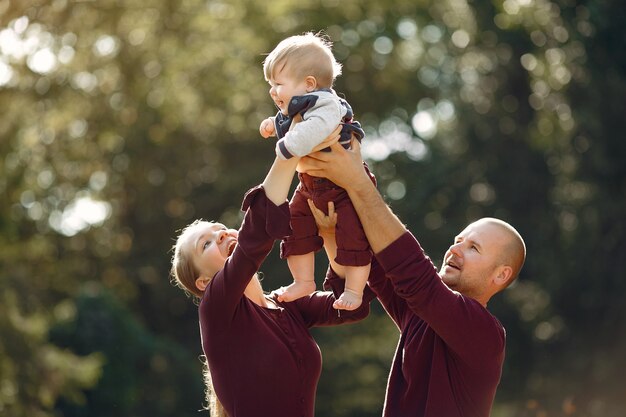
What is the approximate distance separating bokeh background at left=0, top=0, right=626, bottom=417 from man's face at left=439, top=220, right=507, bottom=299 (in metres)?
15.3

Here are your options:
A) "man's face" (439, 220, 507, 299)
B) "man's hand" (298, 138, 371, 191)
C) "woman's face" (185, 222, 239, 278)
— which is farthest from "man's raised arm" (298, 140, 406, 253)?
"woman's face" (185, 222, 239, 278)

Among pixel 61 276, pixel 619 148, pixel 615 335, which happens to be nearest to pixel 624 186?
pixel 619 148

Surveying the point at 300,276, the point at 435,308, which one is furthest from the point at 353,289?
the point at 435,308

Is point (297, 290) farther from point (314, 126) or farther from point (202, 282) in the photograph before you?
point (314, 126)

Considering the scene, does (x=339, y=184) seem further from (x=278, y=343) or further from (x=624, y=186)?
(x=624, y=186)

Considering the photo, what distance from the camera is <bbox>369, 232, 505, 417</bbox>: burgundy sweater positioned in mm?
4207

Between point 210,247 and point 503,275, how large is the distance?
109cm

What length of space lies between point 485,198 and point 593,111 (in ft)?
9.91

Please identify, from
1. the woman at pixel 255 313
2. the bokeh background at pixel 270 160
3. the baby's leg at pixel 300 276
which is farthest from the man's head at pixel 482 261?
the bokeh background at pixel 270 160

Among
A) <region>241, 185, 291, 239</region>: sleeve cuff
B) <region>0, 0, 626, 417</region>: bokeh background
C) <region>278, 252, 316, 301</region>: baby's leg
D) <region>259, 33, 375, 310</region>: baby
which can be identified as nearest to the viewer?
<region>241, 185, 291, 239</region>: sleeve cuff

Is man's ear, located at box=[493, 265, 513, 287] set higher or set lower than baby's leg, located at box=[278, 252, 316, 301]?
lower

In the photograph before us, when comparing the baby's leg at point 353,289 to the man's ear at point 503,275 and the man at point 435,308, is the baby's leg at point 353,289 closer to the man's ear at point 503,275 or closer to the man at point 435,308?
the man at point 435,308

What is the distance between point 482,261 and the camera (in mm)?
4629

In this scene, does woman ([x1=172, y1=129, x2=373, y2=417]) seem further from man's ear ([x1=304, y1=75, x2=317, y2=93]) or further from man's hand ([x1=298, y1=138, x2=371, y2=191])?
man's ear ([x1=304, y1=75, x2=317, y2=93])
